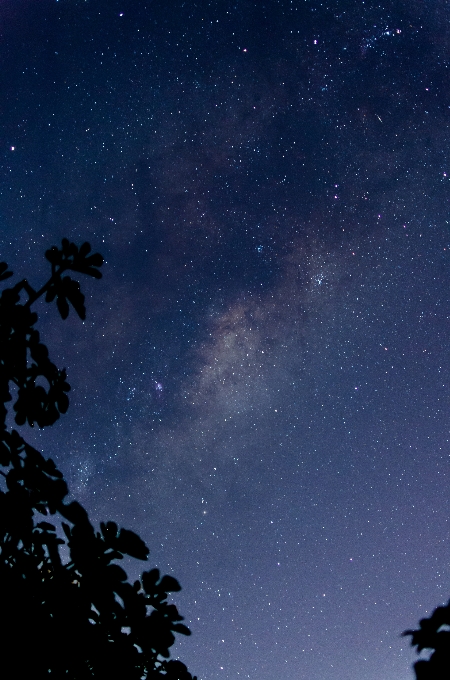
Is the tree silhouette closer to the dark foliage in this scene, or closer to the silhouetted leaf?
the silhouetted leaf

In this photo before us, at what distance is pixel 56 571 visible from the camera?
1.42 m

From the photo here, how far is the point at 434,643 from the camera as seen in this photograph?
2.84ft

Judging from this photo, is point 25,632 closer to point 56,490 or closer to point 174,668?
point 56,490

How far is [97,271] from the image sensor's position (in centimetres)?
205

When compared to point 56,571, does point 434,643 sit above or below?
below

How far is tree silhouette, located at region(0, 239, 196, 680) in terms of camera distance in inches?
51.8

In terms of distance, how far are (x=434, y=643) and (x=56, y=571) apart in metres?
1.09

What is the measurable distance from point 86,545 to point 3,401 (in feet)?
2.26

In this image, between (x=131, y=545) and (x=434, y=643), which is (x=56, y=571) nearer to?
(x=131, y=545)

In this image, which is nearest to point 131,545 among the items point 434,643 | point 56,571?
point 56,571

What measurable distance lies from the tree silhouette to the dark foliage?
0.82 metres

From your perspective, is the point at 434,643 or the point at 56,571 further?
the point at 56,571

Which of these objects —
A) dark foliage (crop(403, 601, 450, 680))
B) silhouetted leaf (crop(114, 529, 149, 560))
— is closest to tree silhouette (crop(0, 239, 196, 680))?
silhouetted leaf (crop(114, 529, 149, 560))

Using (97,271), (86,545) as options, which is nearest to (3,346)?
(97,271)
